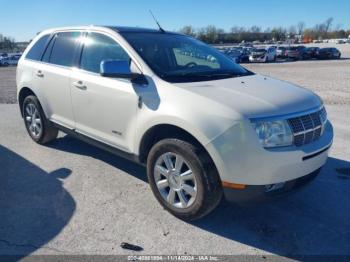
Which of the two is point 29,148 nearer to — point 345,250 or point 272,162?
point 272,162

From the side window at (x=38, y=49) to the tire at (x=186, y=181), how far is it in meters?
2.93

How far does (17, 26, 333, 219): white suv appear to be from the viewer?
291 centimetres

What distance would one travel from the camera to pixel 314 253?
2951mm

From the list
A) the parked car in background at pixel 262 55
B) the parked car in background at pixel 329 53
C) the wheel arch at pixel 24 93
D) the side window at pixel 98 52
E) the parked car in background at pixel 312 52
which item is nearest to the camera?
the side window at pixel 98 52

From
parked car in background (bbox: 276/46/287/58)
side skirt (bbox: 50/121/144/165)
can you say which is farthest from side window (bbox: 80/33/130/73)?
parked car in background (bbox: 276/46/287/58)

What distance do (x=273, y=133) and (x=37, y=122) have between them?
159 inches

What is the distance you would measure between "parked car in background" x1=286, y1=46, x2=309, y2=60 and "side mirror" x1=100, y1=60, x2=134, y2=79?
41158mm

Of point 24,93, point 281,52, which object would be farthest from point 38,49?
point 281,52

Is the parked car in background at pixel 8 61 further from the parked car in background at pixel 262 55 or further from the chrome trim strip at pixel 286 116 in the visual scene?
the chrome trim strip at pixel 286 116

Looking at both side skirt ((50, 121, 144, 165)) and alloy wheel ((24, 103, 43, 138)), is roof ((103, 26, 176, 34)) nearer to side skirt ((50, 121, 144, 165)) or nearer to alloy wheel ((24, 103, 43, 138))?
side skirt ((50, 121, 144, 165))

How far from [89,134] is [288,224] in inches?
101

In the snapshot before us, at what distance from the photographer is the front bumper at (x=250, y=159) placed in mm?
2840

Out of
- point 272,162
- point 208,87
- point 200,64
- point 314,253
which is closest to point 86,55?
point 200,64

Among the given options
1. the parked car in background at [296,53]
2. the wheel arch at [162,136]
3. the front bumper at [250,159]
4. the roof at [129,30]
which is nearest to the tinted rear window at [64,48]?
the roof at [129,30]
